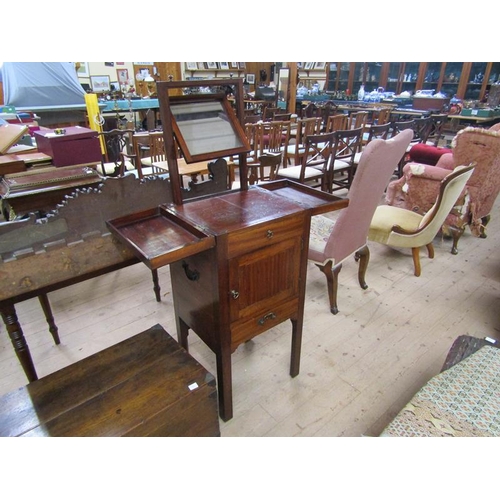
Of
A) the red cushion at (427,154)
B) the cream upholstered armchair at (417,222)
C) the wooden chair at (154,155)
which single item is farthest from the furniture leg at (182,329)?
the red cushion at (427,154)

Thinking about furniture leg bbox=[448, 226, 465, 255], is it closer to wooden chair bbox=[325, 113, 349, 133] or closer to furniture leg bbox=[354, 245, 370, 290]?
furniture leg bbox=[354, 245, 370, 290]

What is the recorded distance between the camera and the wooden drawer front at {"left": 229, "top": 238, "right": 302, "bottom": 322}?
4.09 ft

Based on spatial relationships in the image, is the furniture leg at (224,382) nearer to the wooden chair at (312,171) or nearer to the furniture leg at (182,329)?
the furniture leg at (182,329)

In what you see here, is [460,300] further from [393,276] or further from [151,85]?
[151,85]

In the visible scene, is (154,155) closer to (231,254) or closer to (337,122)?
(337,122)

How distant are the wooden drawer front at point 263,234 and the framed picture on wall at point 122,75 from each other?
741 centimetres

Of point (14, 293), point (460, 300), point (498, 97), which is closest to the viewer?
point (14, 293)

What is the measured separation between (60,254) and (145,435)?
727 mm

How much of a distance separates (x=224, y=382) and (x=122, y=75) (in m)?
7.60

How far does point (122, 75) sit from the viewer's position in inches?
284

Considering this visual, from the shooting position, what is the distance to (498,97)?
5.93m

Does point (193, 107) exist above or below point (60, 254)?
above

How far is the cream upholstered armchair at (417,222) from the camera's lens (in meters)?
2.25
